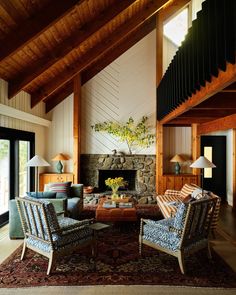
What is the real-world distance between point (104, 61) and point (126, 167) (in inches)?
137

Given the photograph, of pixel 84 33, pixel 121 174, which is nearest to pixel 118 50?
pixel 84 33

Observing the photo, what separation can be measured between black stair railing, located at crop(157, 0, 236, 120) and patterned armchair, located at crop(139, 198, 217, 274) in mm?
1578

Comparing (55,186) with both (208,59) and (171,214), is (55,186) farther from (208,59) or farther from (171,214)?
(208,59)

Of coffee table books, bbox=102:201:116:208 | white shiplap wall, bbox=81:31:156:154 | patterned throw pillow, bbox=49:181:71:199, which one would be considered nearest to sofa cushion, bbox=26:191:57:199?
patterned throw pillow, bbox=49:181:71:199

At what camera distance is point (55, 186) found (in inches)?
210

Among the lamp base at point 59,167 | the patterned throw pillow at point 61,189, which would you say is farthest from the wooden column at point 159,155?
the patterned throw pillow at point 61,189

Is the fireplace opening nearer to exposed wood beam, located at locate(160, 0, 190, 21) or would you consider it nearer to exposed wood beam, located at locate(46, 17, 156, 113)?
exposed wood beam, located at locate(46, 17, 156, 113)

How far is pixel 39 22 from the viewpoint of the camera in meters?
3.87

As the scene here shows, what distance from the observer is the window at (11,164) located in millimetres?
5484

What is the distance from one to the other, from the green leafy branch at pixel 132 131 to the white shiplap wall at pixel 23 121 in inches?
69.8

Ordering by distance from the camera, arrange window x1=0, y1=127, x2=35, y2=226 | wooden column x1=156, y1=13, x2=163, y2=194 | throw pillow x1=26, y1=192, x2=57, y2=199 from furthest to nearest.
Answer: wooden column x1=156, y1=13, x2=163, y2=194 → window x1=0, y1=127, x2=35, y2=226 → throw pillow x1=26, y1=192, x2=57, y2=199

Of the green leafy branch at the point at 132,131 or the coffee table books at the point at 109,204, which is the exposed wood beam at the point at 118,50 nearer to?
the green leafy branch at the point at 132,131

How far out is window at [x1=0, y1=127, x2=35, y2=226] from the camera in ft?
18.0

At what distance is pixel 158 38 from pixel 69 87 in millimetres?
3169
